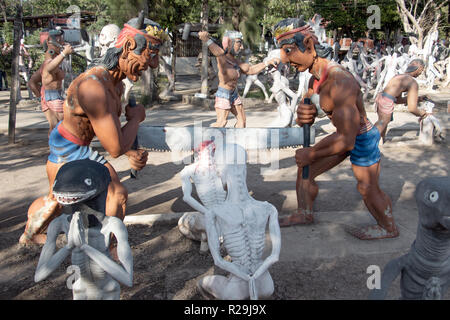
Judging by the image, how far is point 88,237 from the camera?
2.15 metres

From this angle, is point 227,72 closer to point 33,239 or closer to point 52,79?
point 52,79

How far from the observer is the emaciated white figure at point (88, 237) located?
196 cm

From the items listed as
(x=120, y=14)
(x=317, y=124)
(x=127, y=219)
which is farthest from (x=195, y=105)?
(x=127, y=219)

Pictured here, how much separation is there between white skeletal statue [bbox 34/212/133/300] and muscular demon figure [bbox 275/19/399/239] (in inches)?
82.8

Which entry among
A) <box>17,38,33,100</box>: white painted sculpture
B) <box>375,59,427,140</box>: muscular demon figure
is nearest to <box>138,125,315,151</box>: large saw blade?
<box>375,59,427,140</box>: muscular demon figure

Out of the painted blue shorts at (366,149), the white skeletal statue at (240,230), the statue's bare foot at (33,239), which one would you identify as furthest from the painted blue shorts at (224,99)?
the white skeletal statue at (240,230)

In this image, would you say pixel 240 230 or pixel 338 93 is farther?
pixel 338 93

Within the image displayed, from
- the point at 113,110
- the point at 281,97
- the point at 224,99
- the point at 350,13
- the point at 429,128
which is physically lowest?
the point at 429,128

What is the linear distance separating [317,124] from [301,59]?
626 centimetres

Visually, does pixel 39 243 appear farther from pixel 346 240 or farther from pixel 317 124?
pixel 317 124

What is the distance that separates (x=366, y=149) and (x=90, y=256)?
2.66 meters

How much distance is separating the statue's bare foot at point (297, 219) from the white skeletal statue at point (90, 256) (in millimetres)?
2213

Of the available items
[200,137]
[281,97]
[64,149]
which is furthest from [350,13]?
[64,149]

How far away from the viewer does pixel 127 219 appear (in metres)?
4.18
